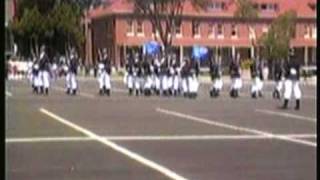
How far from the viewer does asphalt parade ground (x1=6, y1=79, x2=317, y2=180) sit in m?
10.3

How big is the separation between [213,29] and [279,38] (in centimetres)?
2127

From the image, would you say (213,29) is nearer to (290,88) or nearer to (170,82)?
(170,82)

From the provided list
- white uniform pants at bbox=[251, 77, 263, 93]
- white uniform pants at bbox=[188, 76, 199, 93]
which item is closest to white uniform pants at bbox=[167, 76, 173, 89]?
white uniform pants at bbox=[188, 76, 199, 93]

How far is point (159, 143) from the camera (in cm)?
1444

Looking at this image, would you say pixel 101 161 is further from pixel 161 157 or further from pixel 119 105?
pixel 119 105

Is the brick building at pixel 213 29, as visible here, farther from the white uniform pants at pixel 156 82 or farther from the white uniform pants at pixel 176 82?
the white uniform pants at pixel 176 82

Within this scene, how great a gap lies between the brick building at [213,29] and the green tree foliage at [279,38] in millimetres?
12340

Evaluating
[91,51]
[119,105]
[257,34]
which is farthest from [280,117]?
[91,51]

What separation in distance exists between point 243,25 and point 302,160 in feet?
287

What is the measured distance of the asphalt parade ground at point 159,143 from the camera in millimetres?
10258

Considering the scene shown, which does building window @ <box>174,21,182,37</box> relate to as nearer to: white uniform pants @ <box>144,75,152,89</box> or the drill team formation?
the drill team formation

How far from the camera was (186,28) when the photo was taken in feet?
323

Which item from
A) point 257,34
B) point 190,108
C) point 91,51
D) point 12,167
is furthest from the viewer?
point 91,51

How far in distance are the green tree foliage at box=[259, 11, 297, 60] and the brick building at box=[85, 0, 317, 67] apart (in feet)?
40.5
